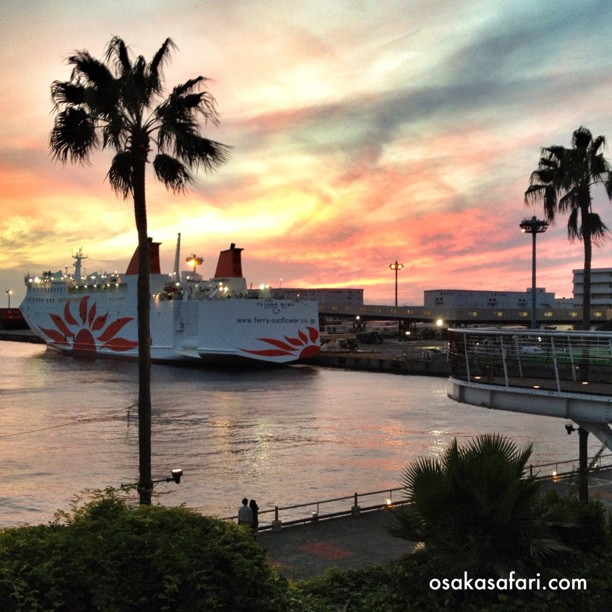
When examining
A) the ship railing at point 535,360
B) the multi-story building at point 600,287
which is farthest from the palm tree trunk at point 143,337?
the multi-story building at point 600,287

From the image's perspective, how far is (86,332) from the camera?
10119cm

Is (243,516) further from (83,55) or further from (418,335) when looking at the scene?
(418,335)

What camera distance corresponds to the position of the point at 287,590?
6562mm

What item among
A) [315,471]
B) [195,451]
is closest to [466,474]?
[315,471]

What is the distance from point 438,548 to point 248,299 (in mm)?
71643

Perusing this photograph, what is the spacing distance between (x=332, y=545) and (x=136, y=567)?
9334 mm

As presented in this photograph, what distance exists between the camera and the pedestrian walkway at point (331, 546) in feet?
41.6

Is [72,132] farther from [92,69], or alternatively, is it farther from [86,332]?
[86,332]

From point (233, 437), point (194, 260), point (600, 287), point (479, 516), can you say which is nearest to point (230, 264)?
point (194, 260)

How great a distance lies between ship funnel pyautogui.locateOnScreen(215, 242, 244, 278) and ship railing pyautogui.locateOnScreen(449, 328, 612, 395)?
250 ft

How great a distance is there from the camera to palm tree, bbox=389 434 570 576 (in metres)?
6.26

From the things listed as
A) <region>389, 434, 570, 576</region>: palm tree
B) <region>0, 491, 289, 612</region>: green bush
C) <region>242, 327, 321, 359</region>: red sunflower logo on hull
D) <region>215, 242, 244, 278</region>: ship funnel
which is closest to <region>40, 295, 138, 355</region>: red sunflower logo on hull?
<region>215, 242, 244, 278</region>: ship funnel

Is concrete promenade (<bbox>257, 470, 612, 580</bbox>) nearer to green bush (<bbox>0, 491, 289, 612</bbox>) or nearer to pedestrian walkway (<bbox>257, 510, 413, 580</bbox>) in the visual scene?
pedestrian walkway (<bbox>257, 510, 413, 580</bbox>)

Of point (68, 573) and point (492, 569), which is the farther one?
point (492, 569)
